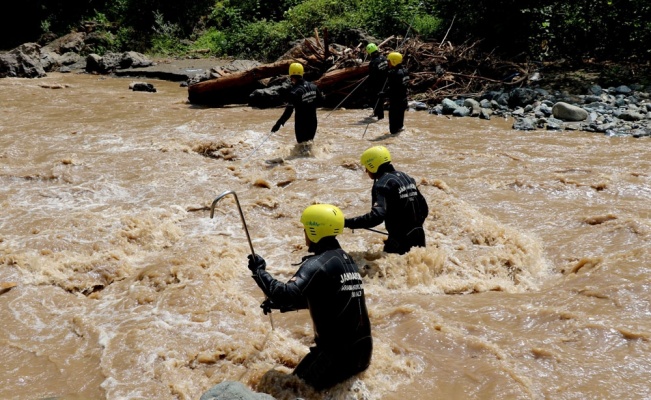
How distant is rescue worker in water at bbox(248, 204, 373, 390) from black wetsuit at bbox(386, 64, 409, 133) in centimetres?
847

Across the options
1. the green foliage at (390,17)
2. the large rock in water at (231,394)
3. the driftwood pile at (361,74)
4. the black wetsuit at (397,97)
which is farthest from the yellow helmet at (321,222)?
the green foliage at (390,17)

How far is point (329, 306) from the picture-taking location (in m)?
4.15

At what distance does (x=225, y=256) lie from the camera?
23.9 feet

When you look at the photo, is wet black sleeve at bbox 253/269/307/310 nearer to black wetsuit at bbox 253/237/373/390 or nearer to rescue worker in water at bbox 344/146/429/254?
black wetsuit at bbox 253/237/373/390

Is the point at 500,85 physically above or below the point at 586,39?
below

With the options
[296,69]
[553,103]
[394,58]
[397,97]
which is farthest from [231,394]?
[553,103]

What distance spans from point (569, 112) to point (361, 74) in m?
5.33

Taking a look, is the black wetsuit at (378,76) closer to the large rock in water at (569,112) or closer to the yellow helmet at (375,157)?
the large rock in water at (569,112)

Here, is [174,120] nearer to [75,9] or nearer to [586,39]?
[586,39]

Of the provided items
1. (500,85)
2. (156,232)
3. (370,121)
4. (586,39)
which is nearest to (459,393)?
(156,232)

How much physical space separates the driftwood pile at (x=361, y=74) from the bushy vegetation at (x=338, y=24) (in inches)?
34.8

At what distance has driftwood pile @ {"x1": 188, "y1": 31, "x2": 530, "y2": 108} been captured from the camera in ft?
52.0

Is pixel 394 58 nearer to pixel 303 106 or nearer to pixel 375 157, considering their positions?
pixel 303 106

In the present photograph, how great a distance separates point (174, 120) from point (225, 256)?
310 inches
